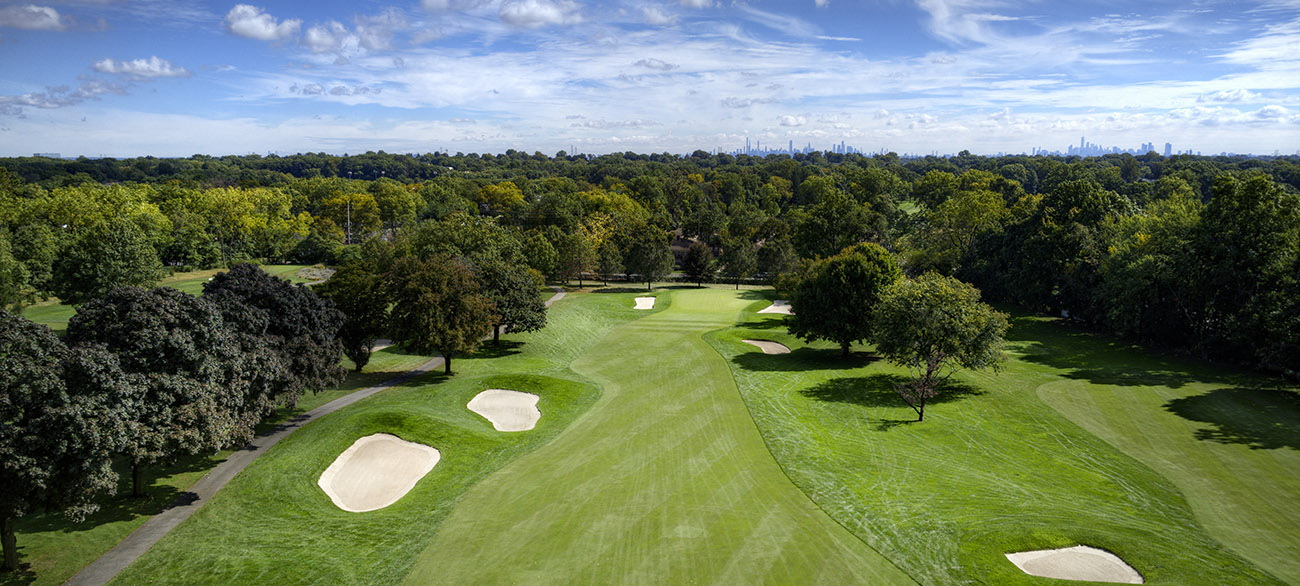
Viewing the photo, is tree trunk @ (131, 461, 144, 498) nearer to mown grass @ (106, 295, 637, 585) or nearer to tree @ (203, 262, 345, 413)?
mown grass @ (106, 295, 637, 585)

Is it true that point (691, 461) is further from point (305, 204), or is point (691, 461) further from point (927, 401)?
point (305, 204)


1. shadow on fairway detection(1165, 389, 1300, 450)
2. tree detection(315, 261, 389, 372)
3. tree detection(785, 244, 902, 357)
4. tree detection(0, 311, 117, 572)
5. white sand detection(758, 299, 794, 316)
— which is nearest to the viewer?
tree detection(0, 311, 117, 572)

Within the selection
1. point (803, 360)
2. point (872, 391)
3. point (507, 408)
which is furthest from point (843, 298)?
point (507, 408)

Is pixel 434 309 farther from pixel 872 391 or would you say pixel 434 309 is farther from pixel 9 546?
pixel 872 391

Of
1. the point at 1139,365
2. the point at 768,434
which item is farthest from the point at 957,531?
the point at 1139,365

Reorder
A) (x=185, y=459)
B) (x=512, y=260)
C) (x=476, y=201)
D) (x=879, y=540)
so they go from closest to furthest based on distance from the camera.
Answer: (x=879, y=540)
(x=185, y=459)
(x=512, y=260)
(x=476, y=201)

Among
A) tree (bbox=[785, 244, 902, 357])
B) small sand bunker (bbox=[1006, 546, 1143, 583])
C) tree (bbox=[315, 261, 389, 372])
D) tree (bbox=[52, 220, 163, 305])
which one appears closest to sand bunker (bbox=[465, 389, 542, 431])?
tree (bbox=[315, 261, 389, 372])
